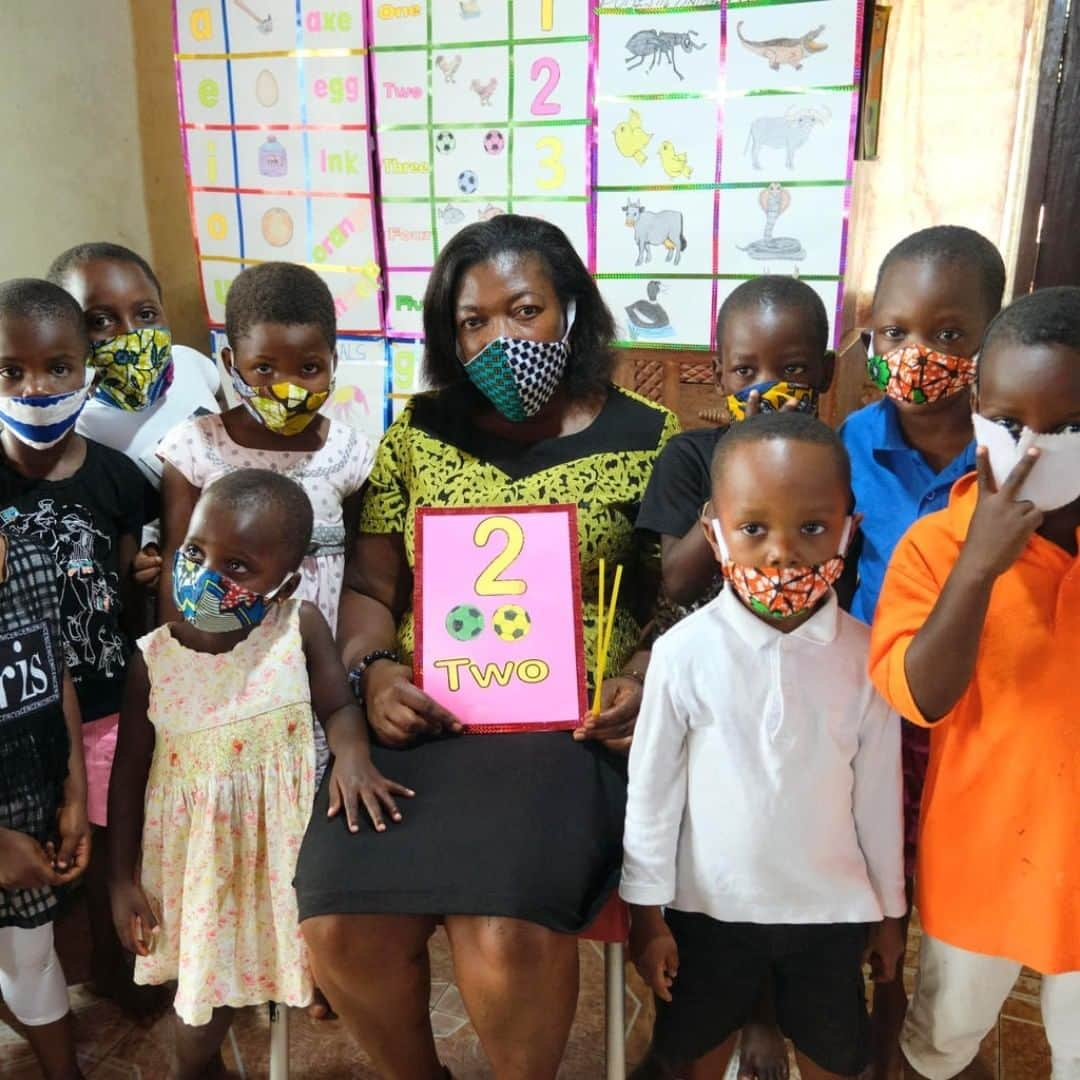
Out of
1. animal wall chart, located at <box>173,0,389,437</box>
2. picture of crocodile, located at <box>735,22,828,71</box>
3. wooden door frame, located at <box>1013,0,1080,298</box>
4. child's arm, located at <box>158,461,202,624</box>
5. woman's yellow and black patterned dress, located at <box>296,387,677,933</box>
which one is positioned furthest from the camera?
animal wall chart, located at <box>173,0,389,437</box>

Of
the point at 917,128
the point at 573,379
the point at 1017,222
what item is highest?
the point at 917,128

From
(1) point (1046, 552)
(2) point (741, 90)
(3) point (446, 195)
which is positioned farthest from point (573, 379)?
(3) point (446, 195)

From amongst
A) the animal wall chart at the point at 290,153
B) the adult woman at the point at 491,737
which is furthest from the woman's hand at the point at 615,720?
the animal wall chart at the point at 290,153

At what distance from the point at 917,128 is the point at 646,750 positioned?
2847 millimetres

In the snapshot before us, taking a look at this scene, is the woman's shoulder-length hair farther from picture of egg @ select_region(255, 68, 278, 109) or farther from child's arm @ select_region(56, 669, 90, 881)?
picture of egg @ select_region(255, 68, 278, 109)

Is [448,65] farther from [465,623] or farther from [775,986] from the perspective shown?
[775,986]

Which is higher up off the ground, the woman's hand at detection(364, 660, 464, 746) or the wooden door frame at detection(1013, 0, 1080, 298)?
the wooden door frame at detection(1013, 0, 1080, 298)

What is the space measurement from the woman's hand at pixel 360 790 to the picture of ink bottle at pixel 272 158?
8.79ft

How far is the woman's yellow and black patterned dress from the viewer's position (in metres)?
1.49

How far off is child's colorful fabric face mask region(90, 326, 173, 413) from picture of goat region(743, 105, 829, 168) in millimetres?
1808

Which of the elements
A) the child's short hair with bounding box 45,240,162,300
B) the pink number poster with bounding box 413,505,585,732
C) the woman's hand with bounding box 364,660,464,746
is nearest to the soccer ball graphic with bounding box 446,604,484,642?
the pink number poster with bounding box 413,505,585,732

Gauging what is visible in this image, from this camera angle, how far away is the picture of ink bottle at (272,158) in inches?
141

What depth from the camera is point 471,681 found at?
1709 millimetres

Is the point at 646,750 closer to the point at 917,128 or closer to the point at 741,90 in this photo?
the point at 741,90
